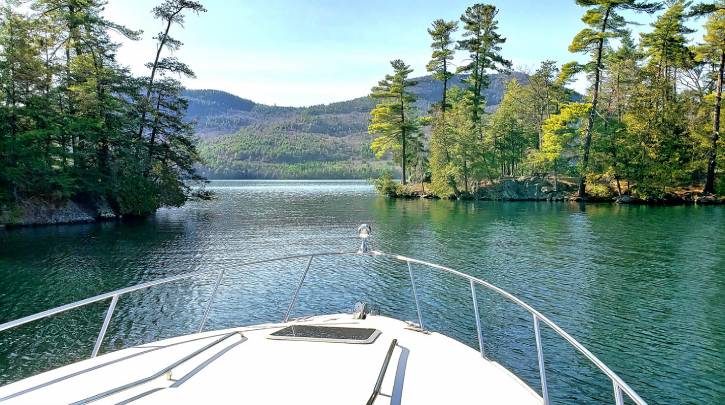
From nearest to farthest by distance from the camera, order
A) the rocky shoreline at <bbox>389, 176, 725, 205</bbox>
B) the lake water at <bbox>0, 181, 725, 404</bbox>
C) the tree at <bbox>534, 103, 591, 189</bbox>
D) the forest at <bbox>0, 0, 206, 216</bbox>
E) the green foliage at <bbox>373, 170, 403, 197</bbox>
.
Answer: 1. the lake water at <bbox>0, 181, 725, 404</bbox>
2. the forest at <bbox>0, 0, 206, 216</bbox>
3. the rocky shoreline at <bbox>389, 176, 725, 205</bbox>
4. the tree at <bbox>534, 103, 591, 189</bbox>
5. the green foliage at <bbox>373, 170, 403, 197</bbox>

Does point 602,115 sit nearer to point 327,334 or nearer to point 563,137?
point 563,137

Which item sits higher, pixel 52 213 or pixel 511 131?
pixel 511 131

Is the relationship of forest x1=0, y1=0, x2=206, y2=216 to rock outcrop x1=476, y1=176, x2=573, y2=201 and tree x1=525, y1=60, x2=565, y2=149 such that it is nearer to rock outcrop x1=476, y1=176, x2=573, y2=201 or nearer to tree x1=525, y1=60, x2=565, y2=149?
rock outcrop x1=476, y1=176, x2=573, y2=201

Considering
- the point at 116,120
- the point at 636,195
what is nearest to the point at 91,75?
the point at 116,120

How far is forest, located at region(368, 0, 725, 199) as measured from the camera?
4456cm

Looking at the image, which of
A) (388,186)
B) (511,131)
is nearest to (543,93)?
(511,131)

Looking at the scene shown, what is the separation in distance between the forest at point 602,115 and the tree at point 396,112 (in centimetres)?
14

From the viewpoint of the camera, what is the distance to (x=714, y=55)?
45031mm

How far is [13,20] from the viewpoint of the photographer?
98.1ft

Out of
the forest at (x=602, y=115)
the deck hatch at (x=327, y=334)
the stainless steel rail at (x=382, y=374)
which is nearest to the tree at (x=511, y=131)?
the forest at (x=602, y=115)

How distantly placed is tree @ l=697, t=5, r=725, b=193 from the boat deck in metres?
50.1

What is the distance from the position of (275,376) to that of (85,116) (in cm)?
3551

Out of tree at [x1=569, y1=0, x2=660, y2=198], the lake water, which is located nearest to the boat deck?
the lake water

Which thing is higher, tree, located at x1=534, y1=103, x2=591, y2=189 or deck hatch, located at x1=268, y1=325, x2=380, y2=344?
tree, located at x1=534, y1=103, x2=591, y2=189
